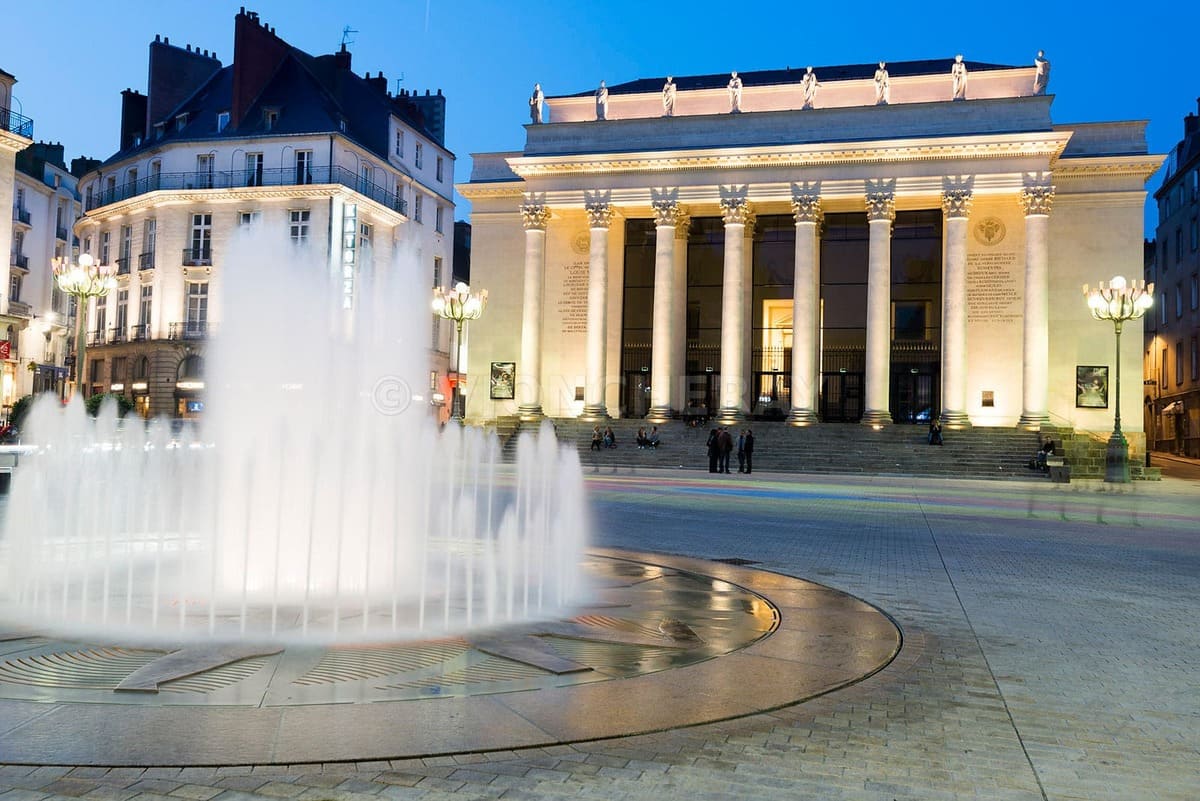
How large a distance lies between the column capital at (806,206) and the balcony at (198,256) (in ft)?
103

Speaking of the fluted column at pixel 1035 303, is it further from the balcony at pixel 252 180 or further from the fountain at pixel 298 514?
the fountain at pixel 298 514

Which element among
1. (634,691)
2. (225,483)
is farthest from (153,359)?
(634,691)

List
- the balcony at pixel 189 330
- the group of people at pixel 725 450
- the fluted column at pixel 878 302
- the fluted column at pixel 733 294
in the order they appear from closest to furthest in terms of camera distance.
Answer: the group of people at pixel 725 450 < the fluted column at pixel 878 302 < the fluted column at pixel 733 294 < the balcony at pixel 189 330

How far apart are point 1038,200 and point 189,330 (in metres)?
42.1

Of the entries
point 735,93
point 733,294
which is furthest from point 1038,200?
point 735,93

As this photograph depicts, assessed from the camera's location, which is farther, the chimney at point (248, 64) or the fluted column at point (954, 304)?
the chimney at point (248, 64)

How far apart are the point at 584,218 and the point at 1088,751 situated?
1775 inches

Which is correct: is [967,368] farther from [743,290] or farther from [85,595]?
[85,595]

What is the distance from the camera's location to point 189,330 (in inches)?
2121

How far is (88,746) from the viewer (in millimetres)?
4562

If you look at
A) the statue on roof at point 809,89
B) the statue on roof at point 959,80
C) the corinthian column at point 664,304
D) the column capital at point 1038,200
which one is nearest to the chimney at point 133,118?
the corinthian column at point 664,304

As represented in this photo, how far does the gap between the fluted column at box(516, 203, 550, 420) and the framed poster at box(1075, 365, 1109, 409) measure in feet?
76.9

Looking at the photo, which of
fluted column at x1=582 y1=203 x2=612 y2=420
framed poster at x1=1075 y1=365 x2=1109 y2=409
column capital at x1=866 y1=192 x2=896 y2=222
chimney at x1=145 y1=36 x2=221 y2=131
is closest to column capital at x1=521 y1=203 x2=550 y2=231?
fluted column at x1=582 y1=203 x2=612 y2=420

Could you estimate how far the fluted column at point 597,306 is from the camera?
4538 centimetres
